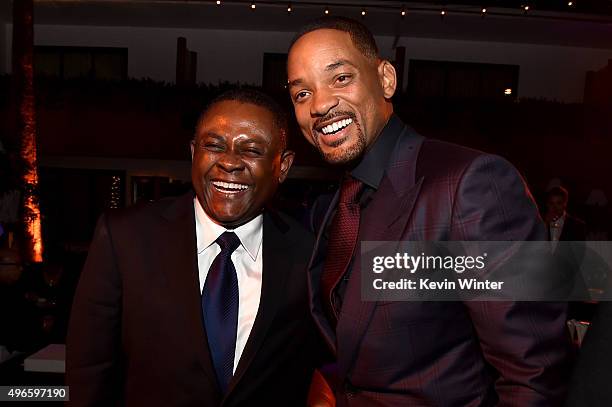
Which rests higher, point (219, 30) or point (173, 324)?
point (219, 30)

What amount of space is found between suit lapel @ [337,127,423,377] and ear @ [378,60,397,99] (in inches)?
10.2

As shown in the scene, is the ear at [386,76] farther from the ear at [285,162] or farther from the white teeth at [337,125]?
the ear at [285,162]

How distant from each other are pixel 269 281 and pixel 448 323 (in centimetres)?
60

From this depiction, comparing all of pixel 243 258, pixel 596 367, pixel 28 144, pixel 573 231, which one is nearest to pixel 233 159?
pixel 243 258

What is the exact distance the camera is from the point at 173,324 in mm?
1451

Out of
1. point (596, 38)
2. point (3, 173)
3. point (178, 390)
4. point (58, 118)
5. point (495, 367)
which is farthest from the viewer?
point (596, 38)

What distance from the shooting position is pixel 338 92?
1.46 metres

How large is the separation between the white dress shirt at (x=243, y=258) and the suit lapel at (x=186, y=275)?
66mm

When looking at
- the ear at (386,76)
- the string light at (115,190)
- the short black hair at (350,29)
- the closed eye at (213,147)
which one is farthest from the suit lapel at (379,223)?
the string light at (115,190)

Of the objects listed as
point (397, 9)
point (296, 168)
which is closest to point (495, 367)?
point (296, 168)

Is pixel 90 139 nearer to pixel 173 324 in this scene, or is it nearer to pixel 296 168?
pixel 296 168

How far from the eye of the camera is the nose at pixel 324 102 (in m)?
1.46

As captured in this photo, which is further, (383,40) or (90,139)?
(383,40)

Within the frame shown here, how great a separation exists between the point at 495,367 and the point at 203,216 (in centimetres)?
107
